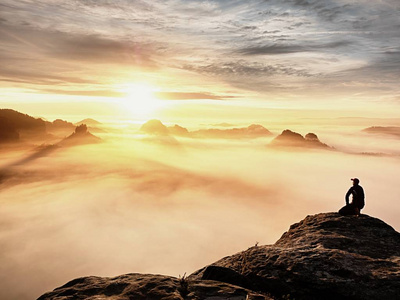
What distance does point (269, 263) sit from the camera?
45.4ft

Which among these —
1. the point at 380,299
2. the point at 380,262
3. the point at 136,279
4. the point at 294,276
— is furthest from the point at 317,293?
the point at 136,279

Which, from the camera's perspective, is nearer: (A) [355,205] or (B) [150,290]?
(B) [150,290]

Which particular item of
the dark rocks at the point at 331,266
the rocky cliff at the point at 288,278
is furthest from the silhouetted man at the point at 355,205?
the rocky cliff at the point at 288,278

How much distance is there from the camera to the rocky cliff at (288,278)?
10609 millimetres

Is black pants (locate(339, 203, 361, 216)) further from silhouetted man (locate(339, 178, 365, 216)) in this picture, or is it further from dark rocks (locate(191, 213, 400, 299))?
dark rocks (locate(191, 213, 400, 299))

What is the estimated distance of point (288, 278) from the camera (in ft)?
41.9

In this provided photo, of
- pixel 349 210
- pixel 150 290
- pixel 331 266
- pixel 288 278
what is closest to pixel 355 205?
pixel 349 210

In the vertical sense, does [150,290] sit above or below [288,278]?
above

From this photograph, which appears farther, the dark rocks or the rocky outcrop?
the dark rocks

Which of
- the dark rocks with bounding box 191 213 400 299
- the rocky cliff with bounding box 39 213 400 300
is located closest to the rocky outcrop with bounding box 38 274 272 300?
the rocky cliff with bounding box 39 213 400 300

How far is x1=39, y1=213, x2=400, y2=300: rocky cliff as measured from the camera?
10.6 m

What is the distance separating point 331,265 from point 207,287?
583 cm

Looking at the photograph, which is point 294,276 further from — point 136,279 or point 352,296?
point 136,279

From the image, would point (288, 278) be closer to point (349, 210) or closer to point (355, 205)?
point (349, 210)
